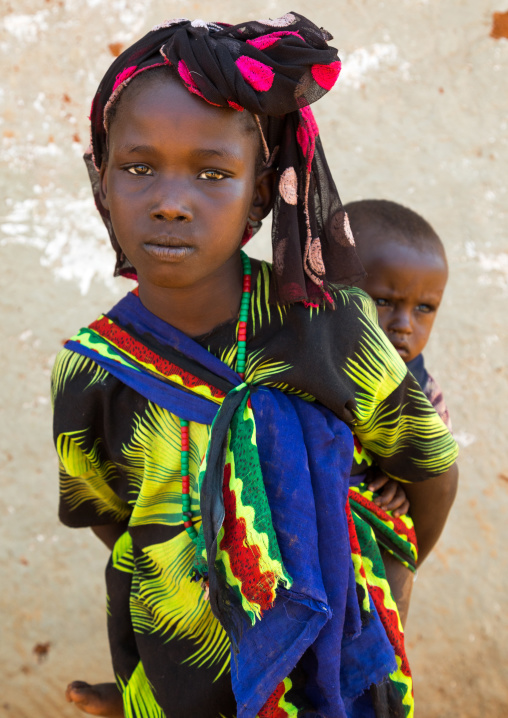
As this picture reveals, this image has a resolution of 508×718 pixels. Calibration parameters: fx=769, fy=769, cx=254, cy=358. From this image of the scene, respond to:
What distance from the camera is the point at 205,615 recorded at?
5.26 ft

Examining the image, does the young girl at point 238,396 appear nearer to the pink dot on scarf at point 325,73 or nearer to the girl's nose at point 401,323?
the pink dot on scarf at point 325,73

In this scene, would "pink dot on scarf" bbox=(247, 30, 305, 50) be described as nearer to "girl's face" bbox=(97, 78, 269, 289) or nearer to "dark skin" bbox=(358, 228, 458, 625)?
"girl's face" bbox=(97, 78, 269, 289)

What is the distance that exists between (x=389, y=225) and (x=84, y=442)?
3.53 ft

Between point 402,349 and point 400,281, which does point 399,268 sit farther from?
point 402,349

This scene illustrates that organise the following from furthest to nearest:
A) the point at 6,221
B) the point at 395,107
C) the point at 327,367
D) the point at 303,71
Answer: the point at 395,107 → the point at 6,221 → the point at 327,367 → the point at 303,71

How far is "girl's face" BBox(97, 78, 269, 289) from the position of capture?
137 cm

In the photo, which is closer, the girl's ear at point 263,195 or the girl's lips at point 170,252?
the girl's lips at point 170,252

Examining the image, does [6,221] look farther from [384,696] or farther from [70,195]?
[384,696]

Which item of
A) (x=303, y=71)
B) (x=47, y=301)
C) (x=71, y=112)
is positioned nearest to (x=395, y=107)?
(x=71, y=112)

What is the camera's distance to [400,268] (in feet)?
7.09

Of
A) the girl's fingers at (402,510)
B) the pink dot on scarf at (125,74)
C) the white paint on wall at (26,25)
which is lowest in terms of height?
the girl's fingers at (402,510)

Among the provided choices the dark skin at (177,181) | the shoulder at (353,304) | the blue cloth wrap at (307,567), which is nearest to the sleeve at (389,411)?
the shoulder at (353,304)

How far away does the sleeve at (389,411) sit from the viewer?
157 centimetres

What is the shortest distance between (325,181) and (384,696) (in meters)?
1.03
